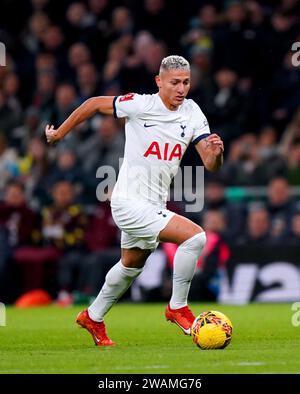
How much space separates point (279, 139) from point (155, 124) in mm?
8569

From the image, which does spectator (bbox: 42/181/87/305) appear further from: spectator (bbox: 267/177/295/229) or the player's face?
the player's face

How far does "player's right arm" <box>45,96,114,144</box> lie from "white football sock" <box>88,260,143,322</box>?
4.09 ft

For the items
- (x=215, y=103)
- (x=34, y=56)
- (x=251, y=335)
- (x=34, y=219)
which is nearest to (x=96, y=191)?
(x=34, y=219)

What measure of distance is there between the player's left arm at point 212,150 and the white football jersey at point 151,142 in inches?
6.2

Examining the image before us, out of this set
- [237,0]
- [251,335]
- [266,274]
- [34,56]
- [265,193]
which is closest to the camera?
[251,335]

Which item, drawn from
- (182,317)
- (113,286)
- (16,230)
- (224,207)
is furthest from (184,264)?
(16,230)

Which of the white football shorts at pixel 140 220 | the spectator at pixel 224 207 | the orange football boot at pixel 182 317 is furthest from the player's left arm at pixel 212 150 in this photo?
the spectator at pixel 224 207

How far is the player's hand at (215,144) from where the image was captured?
895 centimetres

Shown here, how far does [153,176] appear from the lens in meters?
9.46

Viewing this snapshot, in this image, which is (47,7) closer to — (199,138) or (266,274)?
(266,274)

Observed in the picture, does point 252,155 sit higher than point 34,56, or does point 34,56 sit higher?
point 34,56

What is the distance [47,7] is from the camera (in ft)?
70.8

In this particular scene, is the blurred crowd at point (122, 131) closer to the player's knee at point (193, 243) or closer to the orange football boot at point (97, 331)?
the orange football boot at point (97, 331)

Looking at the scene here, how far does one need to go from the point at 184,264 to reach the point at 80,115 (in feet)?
5.11
